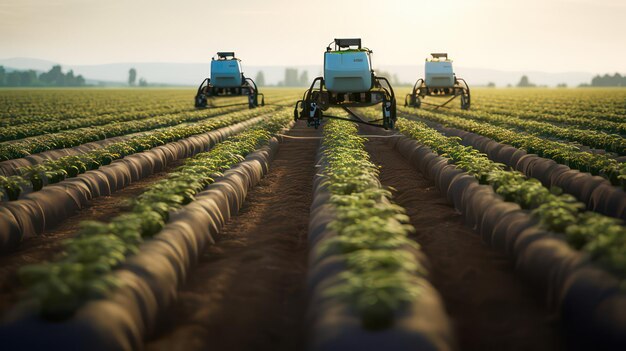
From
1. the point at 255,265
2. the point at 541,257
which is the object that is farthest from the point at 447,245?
the point at 255,265

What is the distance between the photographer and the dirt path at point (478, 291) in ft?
17.1

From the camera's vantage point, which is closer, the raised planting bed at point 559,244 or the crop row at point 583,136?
the raised planting bed at point 559,244

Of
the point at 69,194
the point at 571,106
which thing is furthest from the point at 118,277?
the point at 571,106

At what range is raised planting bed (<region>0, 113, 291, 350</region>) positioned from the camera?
433 centimetres

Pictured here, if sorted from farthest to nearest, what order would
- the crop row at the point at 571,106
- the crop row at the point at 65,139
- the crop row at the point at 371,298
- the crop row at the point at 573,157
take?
the crop row at the point at 571,106, the crop row at the point at 65,139, the crop row at the point at 573,157, the crop row at the point at 371,298

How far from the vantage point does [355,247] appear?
546cm

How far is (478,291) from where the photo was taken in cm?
629

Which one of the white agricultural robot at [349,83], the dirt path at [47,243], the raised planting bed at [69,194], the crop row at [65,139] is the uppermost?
the white agricultural robot at [349,83]

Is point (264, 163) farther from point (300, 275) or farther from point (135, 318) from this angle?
point (135, 318)

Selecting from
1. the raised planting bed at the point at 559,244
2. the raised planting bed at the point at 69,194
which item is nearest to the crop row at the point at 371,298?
the raised planting bed at the point at 559,244

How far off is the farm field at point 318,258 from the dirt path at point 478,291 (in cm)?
3

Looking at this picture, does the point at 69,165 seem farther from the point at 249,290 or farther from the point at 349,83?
the point at 349,83

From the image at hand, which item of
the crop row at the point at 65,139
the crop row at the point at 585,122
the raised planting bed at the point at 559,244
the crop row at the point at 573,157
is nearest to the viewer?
the raised planting bed at the point at 559,244

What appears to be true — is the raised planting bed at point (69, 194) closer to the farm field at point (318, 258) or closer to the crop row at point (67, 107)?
the farm field at point (318, 258)
